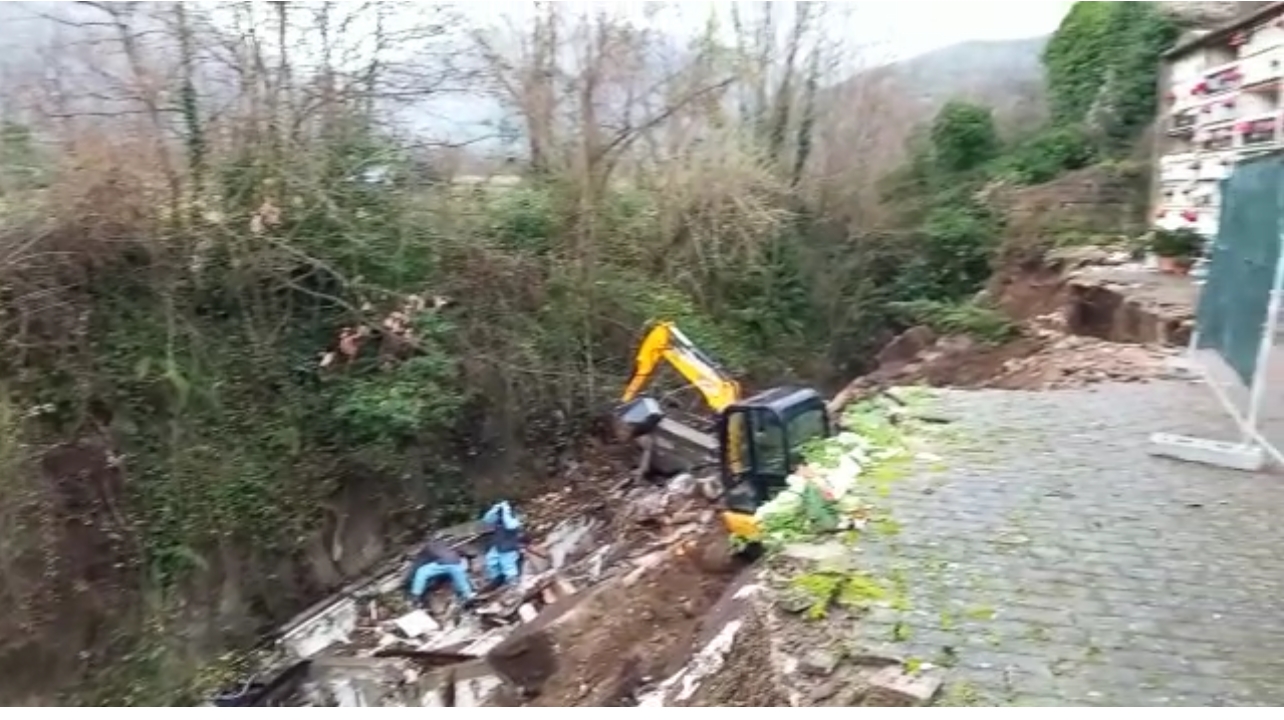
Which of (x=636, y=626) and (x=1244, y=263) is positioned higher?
(x=1244, y=263)

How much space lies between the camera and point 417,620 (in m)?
4.48

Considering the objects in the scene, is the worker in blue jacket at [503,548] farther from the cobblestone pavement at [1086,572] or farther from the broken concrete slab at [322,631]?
the cobblestone pavement at [1086,572]

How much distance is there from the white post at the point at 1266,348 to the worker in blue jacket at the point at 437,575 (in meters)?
3.02

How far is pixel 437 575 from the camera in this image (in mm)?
4633

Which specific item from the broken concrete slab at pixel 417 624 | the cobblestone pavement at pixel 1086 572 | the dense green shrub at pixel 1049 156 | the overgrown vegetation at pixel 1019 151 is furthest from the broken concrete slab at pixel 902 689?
the dense green shrub at pixel 1049 156

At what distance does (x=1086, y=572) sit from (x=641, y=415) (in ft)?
10.0

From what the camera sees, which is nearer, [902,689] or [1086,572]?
[902,689]

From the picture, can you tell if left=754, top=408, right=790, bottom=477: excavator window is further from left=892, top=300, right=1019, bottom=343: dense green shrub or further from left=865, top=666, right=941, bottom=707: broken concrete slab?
left=892, top=300, right=1019, bottom=343: dense green shrub

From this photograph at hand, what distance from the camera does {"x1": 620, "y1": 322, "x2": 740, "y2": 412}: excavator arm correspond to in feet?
15.0

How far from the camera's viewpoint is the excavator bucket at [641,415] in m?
5.16

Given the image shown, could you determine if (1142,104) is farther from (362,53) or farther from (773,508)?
(773,508)

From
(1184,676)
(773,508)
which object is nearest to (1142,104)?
(773,508)

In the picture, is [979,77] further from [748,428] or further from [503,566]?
[503,566]

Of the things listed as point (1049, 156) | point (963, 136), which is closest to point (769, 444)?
point (963, 136)
